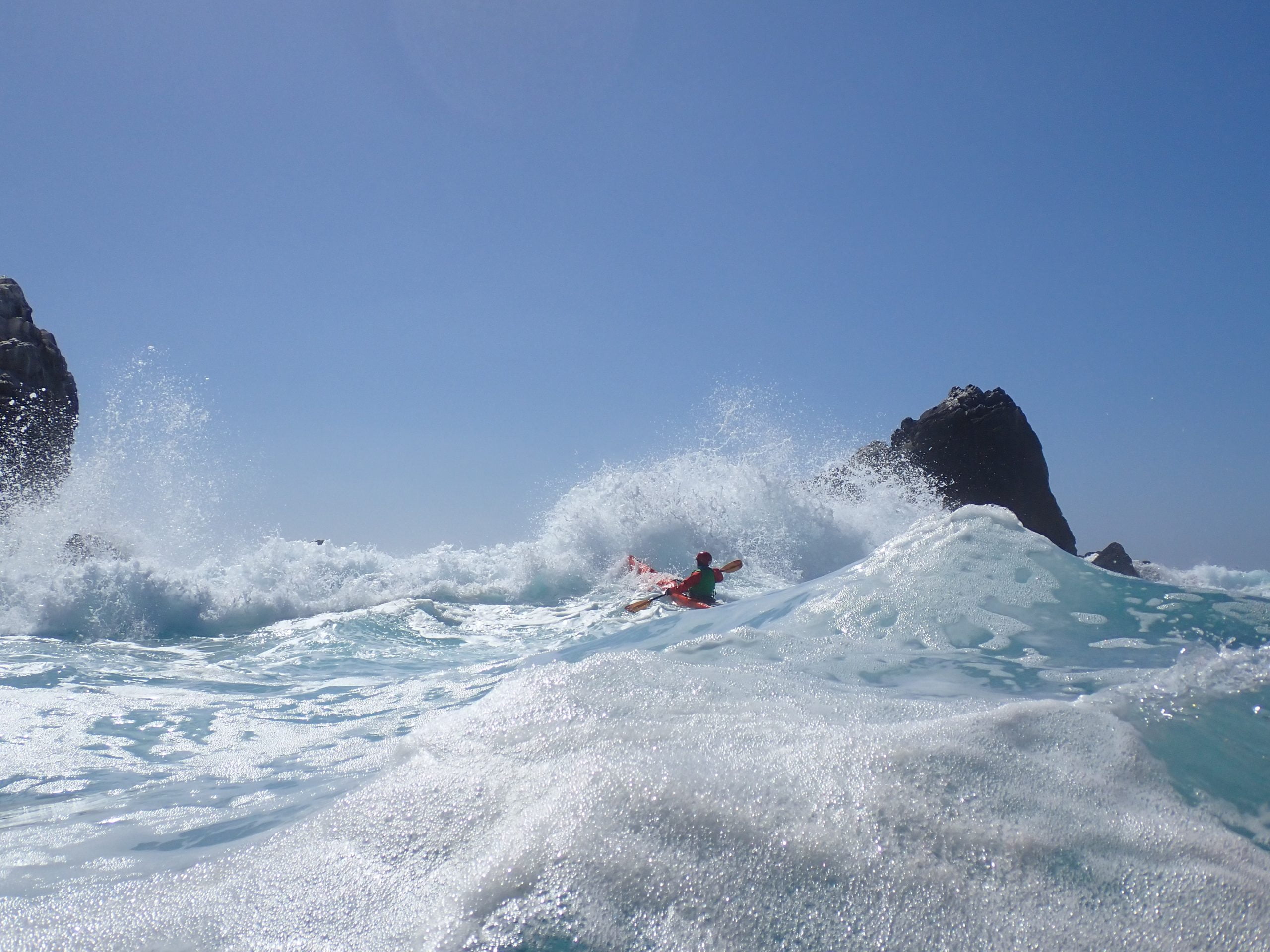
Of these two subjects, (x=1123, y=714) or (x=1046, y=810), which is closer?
(x=1046, y=810)

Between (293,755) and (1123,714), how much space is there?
3.49 meters

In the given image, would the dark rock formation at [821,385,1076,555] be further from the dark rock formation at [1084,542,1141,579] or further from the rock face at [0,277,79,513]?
the rock face at [0,277,79,513]

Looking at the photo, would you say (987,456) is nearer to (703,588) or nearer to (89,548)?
(703,588)

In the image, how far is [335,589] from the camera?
1226cm

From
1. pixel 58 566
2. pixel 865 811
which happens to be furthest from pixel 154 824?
Answer: pixel 58 566

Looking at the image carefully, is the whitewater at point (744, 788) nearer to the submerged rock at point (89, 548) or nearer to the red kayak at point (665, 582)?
the red kayak at point (665, 582)

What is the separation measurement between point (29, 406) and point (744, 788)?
18.6 meters

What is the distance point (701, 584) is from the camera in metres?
9.42

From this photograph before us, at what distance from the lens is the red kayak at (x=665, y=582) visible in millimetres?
9125

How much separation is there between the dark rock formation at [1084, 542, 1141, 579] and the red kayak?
10.3 meters

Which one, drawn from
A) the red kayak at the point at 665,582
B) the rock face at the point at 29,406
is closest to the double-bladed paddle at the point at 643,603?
the red kayak at the point at 665,582

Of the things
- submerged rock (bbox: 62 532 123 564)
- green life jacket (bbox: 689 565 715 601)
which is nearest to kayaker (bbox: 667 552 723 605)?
green life jacket (bbox: 689 565 715 601)

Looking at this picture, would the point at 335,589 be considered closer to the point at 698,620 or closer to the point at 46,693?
the point at 46,693

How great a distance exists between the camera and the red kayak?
9125 millimetres
